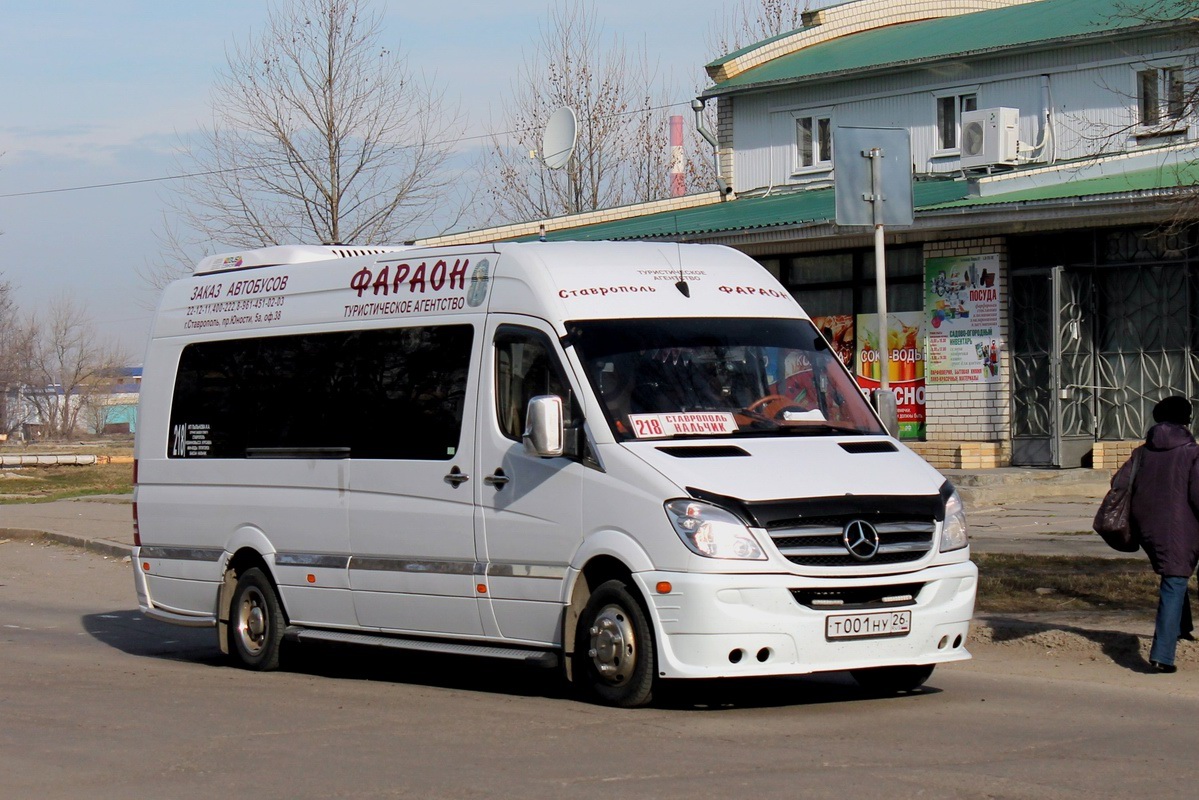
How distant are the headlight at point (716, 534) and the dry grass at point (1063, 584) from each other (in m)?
4.29

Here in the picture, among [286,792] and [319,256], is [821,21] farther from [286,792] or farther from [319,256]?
[286,792]

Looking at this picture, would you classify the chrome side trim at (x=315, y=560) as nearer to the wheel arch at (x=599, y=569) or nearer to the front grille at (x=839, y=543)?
the wheel arch at (x=599, y=569)

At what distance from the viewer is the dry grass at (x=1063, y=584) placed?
11.7 meters

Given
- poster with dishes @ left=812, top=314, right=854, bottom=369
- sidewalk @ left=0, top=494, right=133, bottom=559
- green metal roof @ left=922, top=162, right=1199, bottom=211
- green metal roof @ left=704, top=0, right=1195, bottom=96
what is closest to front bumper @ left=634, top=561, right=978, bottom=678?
green metal roof @ left=922, top=162, right=1199, bottom=211

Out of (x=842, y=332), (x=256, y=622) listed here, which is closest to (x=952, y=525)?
(x=256, y=622)

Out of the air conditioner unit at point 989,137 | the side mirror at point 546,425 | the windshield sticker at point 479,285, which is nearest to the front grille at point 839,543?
the side mirror at point 546,425

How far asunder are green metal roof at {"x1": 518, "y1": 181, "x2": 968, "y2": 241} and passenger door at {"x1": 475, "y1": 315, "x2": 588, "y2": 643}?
1264cm

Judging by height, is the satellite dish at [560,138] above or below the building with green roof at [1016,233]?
above

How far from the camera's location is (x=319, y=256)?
11398 mm

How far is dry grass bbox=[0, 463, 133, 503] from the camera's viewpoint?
31.6 metres

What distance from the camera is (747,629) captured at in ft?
26.0

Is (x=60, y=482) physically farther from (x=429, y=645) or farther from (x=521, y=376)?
(x=521, y=376)

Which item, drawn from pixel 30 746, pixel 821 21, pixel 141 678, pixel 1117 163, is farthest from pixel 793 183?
pixel 30 746

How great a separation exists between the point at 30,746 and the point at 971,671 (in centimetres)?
547
